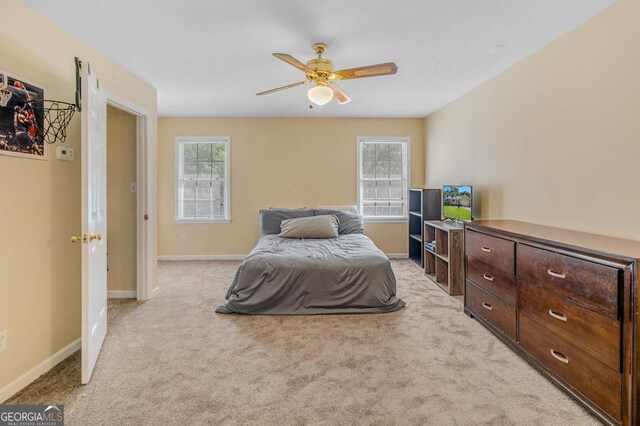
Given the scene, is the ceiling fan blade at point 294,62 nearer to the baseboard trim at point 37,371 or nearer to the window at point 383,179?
the baseboard trim at point 37,371

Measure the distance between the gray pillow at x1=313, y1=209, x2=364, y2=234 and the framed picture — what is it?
3.39m

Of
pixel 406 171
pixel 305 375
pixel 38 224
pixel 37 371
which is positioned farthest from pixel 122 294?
pixel 406 171

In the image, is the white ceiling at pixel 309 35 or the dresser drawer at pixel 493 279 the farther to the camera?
the dresser drawer at pixel 493 279

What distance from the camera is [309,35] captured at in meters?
2.53

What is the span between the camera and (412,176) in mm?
5664

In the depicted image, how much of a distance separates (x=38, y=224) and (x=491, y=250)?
328cm

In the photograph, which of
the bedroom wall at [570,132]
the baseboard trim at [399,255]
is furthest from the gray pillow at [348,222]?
the bedroom wall at [570,132]

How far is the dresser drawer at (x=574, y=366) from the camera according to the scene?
158 cm

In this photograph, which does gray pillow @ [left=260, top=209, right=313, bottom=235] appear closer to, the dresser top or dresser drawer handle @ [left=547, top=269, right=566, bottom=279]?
the dresser top

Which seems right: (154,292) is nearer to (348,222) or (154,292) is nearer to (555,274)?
(348,222)

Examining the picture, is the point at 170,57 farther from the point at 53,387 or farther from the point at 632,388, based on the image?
the point at 632,388

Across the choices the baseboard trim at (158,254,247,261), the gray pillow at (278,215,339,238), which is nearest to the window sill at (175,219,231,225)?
the baseboard trim at (158,254,247,261)

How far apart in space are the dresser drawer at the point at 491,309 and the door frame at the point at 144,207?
133 inches

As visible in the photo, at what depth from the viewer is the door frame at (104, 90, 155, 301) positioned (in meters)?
3.55
